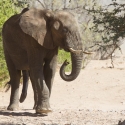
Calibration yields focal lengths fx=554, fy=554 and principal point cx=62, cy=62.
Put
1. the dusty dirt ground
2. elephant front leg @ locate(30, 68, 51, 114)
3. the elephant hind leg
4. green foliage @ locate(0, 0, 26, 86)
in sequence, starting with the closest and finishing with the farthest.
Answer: the dusty dirt ground → elephant front leg @ locate(30, 68, 51, 114) → the elephant hind leg → green foliage @ locate(0, 0, 26, 86)

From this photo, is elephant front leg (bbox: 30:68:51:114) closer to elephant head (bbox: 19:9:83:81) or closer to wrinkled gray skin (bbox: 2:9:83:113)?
wrinkled gray skin (bbox: 2:9:83:113)

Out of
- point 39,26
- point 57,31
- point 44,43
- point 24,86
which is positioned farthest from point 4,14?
point 57,31

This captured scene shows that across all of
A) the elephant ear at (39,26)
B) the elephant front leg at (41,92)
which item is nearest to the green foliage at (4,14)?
the elephant ear at (39,26)

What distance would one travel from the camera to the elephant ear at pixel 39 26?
10.8m

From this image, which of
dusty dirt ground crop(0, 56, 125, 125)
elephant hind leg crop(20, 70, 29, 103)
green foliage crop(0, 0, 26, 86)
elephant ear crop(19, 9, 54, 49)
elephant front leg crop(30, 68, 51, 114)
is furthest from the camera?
green foliage crop(0, 0, 26, 86)

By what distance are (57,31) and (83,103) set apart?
195 inches

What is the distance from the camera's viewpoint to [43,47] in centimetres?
1088

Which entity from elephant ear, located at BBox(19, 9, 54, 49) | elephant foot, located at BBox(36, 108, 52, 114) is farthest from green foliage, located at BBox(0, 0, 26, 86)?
elephant foot, located at BBox(36, 108, 52, 114)

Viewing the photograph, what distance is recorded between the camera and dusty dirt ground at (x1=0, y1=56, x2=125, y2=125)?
10.1 meters

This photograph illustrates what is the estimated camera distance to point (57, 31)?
10648mm

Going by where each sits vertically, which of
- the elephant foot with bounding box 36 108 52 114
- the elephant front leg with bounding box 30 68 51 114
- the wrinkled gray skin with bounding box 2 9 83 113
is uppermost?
the wrinkled gray skin with bounding box 2 9 83 113

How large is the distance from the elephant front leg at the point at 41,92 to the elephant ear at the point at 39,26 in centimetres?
57

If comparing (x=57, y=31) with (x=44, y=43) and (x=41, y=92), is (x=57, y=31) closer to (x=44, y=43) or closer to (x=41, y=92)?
(x=44, y=43)

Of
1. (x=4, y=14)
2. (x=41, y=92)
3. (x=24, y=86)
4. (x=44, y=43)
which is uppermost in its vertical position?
(x=4, y=14)
